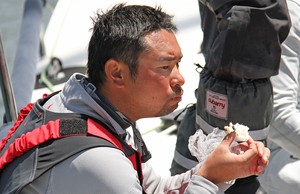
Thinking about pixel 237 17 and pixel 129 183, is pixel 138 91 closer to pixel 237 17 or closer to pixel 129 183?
pixel 129 183

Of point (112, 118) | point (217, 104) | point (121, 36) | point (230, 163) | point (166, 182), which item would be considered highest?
point (121, 36)

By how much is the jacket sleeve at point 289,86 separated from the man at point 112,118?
522 millimetres

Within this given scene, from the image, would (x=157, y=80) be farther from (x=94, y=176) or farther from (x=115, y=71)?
(x=94, y=176)

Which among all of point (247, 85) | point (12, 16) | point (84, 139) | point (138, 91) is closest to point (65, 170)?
point (84, 139)

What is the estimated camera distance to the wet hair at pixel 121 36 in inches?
59.6

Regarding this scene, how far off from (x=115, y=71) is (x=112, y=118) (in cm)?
11

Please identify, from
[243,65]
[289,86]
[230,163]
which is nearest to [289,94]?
[289,86]

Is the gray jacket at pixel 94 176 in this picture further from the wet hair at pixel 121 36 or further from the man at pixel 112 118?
the wet hair at pixel 121 36

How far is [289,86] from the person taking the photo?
207cm

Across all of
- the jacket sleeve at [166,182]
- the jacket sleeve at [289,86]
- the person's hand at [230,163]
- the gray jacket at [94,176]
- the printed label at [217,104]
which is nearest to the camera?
the gray jacket at [94,176]

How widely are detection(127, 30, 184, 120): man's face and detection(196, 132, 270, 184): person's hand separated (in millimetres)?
169

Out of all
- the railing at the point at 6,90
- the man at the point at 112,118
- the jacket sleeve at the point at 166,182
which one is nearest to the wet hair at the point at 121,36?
the man at the point at 112,118

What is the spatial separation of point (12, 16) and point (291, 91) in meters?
4.42

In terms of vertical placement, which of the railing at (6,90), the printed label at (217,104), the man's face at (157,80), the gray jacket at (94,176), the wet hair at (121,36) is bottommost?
the printed label at (217,104)
